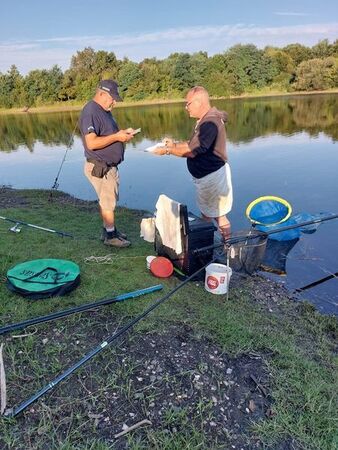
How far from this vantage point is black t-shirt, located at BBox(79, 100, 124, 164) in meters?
3.90

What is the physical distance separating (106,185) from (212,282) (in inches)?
66.7

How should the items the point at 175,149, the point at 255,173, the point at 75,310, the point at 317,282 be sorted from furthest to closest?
the point at 255,173 < the point at 317,282 < the point at 175,149 < the point at 75,310

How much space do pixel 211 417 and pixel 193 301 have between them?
1356 mm

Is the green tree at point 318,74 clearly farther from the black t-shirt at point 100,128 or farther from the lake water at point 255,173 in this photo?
the black t-shirt at point 100,128

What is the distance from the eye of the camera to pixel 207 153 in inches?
164

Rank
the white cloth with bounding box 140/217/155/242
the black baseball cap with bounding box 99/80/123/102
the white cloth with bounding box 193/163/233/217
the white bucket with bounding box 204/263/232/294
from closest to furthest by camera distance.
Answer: the white bucket with bounding box 204/263/232/294 < the black baseball cap with bounding box 99/80/123/102 < the white cloth with bounding box 193/163/233/217 < the white cloth with bounding box 140/217/155/242

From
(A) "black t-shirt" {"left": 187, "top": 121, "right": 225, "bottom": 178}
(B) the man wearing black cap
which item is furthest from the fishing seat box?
(B) the man wearing black cap

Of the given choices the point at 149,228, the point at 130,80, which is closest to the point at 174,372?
the point at 149,228

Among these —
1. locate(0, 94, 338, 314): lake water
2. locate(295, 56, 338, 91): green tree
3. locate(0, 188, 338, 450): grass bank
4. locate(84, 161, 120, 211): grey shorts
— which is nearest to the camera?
locate(0, 188, 338, 450): grass bank

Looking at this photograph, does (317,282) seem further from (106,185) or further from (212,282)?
(106,185)

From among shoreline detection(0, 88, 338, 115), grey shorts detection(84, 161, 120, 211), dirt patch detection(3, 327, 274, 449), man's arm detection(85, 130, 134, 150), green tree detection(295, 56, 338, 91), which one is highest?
man's arm detection(85, 130, 134, 150)

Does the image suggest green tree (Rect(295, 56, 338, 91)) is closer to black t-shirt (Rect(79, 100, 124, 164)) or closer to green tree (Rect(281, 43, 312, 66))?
green tree (Rect(281, 43, 312, 66))

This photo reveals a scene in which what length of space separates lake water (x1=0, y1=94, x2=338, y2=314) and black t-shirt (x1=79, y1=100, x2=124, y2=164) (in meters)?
2.78

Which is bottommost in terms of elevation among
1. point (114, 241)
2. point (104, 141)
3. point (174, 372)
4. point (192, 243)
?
point (114, 241)
